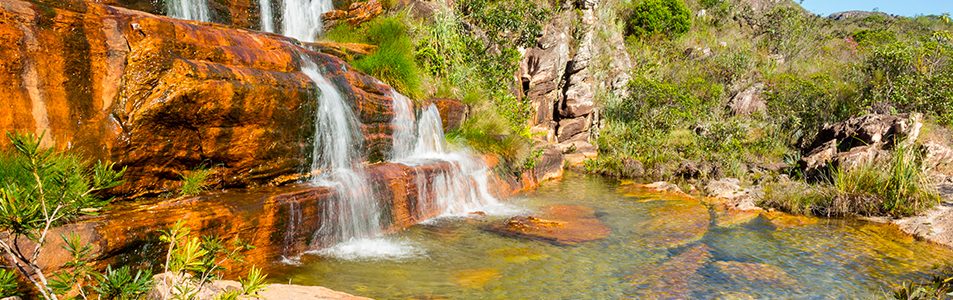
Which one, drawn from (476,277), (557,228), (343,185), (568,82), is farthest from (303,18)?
(568,82)

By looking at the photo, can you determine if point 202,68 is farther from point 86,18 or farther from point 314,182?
point 314,182

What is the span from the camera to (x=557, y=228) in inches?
324

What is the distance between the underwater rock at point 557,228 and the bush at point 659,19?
22.9m

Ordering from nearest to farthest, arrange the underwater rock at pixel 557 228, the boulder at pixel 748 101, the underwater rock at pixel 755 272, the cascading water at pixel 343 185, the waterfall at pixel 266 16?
the underwater rock at pixel 755 272 < the cascading water at pixel 343 185 < the underwater rock at pixel 557 228 < the waterfall at pixel 266 16 < the boulder at pixel 748 101

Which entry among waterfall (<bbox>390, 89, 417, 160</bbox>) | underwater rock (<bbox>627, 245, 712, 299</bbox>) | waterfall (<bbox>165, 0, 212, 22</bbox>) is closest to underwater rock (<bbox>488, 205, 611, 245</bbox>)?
underwater rock (<bbox>627, 245, 712, 299</bbox>)

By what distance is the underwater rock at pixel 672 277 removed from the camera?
18.6 ft

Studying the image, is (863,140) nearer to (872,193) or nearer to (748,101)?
(872,193)

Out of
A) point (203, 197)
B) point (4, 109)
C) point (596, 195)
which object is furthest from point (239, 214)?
point (596, 195)

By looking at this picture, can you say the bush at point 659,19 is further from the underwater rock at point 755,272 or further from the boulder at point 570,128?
the underwater rock at point 755,272

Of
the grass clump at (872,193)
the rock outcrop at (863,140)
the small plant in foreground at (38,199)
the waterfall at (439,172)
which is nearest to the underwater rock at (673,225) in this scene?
the grass clump at (872,193)

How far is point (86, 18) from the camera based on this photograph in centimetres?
527

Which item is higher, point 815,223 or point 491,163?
point 491,163

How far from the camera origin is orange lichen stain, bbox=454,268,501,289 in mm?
5657

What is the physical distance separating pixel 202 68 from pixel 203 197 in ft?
4.57
